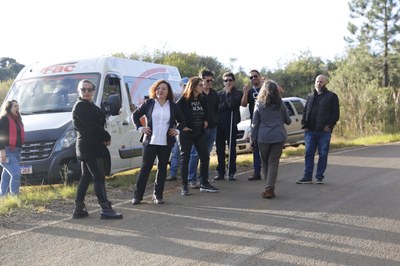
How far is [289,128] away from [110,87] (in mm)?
8705

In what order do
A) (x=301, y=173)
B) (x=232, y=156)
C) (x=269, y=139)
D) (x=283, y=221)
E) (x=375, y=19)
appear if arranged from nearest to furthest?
(x=283, y=221) → (x=269, y=139) → (x=232, y=156) → (x=301, y=173) → (x=375, y=19)

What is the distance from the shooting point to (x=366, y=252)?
4895 millimetres

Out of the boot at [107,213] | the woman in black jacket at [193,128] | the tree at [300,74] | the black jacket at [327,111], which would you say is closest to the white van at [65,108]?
the woman in black jacket at [193,128]

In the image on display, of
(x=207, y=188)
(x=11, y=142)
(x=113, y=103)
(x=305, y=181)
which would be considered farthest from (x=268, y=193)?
(x=11, y=142)

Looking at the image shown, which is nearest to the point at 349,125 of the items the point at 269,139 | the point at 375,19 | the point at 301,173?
the point at 301,173

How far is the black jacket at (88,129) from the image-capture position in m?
6.10

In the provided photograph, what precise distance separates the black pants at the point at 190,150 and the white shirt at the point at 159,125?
28.1 inches

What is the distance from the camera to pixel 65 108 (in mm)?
9156

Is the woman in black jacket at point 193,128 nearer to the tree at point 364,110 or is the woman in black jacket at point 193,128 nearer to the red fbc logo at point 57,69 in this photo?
the red fbc logo at point 57,69

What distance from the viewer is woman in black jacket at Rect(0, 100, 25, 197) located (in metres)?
8.02

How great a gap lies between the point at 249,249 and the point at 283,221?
1.24 meters

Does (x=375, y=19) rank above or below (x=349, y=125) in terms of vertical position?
above

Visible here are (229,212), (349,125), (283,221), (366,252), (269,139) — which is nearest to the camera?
(366,252)

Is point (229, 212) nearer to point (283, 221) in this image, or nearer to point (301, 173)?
point (283, 221)
